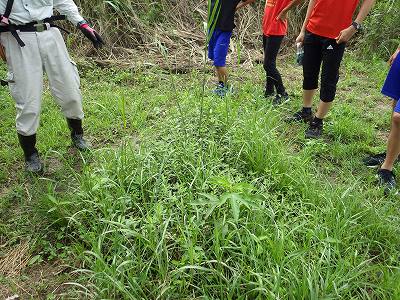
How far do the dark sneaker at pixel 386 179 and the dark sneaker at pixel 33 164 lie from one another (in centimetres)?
265

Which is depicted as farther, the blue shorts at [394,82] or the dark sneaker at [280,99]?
the dark sneaker at [280,99]

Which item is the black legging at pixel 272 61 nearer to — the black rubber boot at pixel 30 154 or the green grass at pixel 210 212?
the green grass at pixel 210 212

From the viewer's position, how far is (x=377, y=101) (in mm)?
4605

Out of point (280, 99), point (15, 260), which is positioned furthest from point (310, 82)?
point (15, 260)

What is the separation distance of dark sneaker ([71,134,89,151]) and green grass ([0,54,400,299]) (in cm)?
9

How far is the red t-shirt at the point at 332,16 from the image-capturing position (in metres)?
3.16

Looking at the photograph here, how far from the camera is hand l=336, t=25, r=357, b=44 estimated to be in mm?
3076

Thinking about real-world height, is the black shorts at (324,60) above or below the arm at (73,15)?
below

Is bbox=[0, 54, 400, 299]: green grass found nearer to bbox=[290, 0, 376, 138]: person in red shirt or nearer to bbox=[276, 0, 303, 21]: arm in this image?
bbox=[290, 0, 376, 138]: person in red shirt

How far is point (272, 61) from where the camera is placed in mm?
4230

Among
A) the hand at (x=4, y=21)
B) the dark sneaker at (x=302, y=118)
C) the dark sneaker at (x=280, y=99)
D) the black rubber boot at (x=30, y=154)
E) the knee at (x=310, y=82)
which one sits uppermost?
the hand at (x=4, y=21)

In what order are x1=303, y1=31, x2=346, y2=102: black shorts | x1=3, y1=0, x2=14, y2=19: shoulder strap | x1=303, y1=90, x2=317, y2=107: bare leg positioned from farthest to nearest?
1. x1=303, y1=90, x2=317, y2=107: bare leg
2. x1=303, y1=31, x2=346, y2=102: black shorts
3. x1=3, y1=0, x2=14, y2=19: shoulder strap

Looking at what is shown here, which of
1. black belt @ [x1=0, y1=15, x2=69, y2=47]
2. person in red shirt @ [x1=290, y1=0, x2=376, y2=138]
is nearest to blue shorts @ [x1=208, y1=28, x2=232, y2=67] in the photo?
person in red shirt @ [x1=290, y1=0, x2=376, y2=138]

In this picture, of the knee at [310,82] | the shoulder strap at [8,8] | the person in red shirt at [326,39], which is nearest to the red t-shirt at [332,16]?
the person in red shirt at [326,39]
